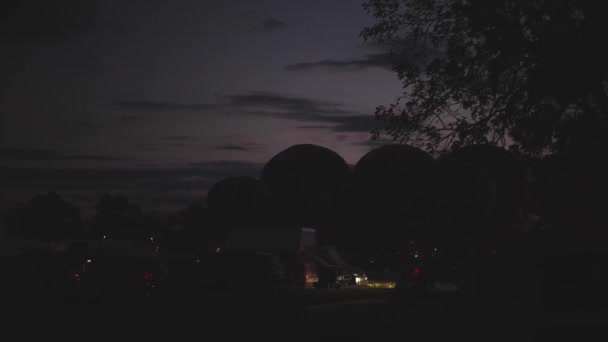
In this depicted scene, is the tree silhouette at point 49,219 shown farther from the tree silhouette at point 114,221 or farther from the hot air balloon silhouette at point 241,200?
the hot air balloon silhouette at point 241,200

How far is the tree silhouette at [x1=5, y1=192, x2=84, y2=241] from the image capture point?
15025 centimetres

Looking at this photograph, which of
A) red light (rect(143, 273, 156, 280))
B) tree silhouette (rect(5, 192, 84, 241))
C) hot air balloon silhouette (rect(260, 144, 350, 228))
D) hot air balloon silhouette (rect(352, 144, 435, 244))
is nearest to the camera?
red light (rect(143, 273, 156, 280))

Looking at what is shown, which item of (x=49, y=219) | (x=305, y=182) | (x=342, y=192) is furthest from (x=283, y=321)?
(x=49, y=219)

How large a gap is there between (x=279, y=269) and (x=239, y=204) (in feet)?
143

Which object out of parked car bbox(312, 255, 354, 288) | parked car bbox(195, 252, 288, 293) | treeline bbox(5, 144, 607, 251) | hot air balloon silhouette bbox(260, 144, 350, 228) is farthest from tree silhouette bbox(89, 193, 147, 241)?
parked car bbox(195, 252, 288, 293)

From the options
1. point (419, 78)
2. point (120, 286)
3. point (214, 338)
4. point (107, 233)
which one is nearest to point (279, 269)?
point (120, 286)

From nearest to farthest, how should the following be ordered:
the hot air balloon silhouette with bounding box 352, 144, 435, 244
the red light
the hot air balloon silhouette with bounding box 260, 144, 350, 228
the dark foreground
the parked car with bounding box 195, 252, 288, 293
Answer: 1. the dark foreground
2. the red light
3. the parked car with bounding box 195, 252, 288, 293
4. the hot air balloon silhouette with bounding box 352, 144, 435, 244
5. the hot air balloon silhouette with bounding box 260, 144, 350, 228

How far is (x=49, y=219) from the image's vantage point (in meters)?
152

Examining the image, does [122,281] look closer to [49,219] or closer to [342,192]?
[342,192]

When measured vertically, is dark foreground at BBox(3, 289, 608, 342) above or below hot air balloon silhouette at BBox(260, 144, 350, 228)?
below

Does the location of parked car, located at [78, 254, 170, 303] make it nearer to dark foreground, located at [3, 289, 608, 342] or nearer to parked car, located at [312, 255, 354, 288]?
dark foreground, located at [3, 289, 608, 342]

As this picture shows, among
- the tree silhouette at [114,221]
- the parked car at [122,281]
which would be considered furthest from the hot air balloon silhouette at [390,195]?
the tree silhouette at [114,221]

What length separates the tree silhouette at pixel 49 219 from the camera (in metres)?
150

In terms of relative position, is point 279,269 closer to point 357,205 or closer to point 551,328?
point 551,328
